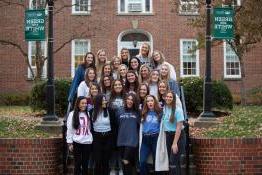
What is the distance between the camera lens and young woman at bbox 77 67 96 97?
10.5 meters

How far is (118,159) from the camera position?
10266 millimetres

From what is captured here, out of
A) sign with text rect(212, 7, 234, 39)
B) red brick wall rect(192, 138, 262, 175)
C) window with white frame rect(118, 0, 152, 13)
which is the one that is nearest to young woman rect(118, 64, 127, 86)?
red brick wall rect(192, 138, 262, 175)

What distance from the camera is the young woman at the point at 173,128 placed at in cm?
948

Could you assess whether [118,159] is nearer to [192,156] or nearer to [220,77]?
[192,156]

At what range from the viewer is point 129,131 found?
9.70 meters

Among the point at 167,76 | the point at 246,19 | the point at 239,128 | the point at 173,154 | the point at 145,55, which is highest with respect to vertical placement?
the point at 246,19

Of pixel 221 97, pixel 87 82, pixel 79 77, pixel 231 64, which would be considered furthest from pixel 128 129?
pixel 231 64

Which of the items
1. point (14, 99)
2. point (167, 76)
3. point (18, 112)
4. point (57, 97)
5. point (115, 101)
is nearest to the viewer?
point (115, 101)

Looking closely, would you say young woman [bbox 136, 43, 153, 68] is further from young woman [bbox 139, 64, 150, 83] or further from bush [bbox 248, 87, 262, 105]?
bush [bbox 248, 87, 262, 105]

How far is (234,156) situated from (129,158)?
2145 millimetres

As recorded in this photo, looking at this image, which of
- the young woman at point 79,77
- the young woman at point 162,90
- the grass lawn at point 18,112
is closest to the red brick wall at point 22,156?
the young woman at point 79,77

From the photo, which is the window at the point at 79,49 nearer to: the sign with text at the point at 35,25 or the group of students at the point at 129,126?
the sign with text at the point at 35,25

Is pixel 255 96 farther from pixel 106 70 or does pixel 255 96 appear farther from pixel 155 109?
pixel 155 109

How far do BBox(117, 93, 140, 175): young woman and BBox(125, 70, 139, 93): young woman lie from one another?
48cm
